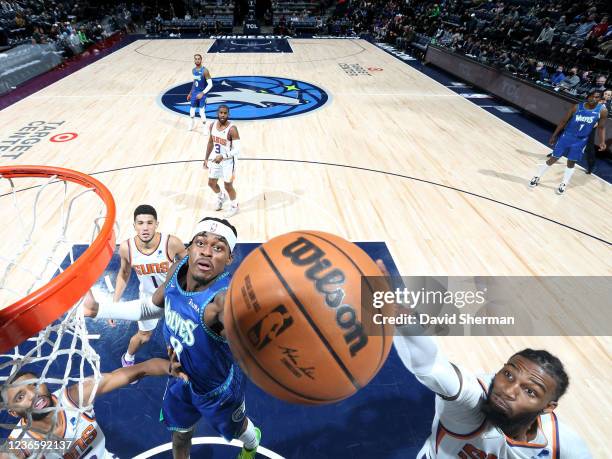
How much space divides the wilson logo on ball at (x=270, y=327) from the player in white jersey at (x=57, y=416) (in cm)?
113

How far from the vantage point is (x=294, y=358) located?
1473mm

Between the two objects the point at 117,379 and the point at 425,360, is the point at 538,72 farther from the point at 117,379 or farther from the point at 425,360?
the point at 117,379

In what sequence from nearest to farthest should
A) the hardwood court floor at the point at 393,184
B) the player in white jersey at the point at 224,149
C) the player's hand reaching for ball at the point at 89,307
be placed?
the player's hand reaching for ball at the point at 89,307
the hardwood court floor at the point at 393,184
the player in white jersey at the point at 224,149

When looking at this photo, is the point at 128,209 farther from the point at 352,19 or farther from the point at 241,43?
the point at 352,19

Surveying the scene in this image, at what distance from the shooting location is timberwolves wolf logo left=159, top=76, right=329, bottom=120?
10.0 m

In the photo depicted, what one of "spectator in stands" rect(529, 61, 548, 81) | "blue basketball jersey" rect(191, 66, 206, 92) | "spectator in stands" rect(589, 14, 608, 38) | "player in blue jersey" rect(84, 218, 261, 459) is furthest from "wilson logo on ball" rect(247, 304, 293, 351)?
"spectator in stands" rect(589, 14, 608, 38)

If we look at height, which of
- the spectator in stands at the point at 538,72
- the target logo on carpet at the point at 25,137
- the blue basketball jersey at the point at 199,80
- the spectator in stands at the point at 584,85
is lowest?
the target logo on carpet at the point at 25,137

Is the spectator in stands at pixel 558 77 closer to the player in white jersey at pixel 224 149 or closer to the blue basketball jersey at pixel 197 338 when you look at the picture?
the player in white jersey at pixel 224 149

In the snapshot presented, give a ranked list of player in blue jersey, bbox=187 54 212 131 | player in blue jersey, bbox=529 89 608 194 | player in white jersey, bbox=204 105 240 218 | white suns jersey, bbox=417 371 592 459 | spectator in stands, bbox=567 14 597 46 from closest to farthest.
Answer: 1. white suns jersey, bbox=417 371 592 459
2. player in white jersey, bbox=204 105 240 218
3. player in blue jersey, bbox=529 89 608 194
4. player in blue jersey, bbox=187 54 212 131
5. spectator in stands, bbox=567 14 597 46

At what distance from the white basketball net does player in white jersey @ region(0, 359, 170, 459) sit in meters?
0.01

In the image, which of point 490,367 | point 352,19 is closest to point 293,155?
point 490,367

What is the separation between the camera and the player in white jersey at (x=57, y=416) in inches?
74.1

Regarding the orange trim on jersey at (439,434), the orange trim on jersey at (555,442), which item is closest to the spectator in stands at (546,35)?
the orange trim on jersey at (555,442)

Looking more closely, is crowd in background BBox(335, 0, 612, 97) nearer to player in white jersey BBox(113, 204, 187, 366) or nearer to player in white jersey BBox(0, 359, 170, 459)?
player in white jersey BBox(113, 204, 187, 366)
